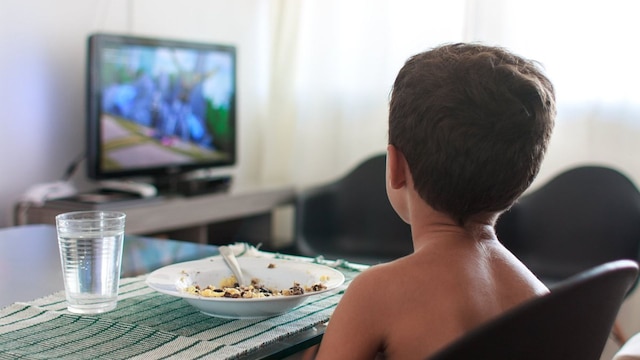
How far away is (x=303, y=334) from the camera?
113 cm

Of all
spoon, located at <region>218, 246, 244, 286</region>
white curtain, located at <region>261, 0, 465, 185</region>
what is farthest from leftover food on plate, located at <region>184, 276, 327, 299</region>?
white curtain, located at <region>261, 0, 465, 185</region>

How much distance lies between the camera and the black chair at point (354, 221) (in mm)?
3320

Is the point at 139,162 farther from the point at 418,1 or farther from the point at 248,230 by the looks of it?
the point at 418,1

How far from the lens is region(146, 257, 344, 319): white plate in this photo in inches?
45.7

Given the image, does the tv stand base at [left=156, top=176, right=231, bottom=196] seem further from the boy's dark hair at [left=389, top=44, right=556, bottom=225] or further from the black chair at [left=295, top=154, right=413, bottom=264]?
the boy's dark hair at [left=389, top=44, right=556, bottom=225]

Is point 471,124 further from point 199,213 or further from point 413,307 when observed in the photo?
point 199,213

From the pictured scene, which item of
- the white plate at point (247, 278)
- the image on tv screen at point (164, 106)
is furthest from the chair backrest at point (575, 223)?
the white plate at point (247, 278)

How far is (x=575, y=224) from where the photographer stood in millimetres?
2955

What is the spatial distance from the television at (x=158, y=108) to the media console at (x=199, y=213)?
0.57ft

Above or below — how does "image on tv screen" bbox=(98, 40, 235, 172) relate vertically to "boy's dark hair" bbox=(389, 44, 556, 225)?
below

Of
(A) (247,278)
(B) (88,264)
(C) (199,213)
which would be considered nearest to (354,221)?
(C) (199,213)

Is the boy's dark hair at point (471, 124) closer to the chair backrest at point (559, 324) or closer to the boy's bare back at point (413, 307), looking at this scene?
the boy's bare back at point (413, 307)

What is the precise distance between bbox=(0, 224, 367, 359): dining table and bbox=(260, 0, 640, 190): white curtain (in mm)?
2098

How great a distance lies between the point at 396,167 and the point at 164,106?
7.68 feet
